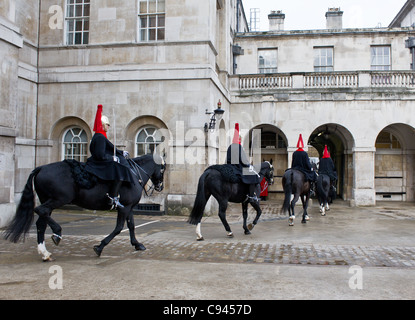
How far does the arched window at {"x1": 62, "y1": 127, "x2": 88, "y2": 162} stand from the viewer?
49.0ft

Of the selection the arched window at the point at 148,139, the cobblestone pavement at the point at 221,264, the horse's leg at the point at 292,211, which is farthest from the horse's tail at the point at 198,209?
the arched window at the point at 148,139

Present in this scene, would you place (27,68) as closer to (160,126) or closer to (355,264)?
(160,126)

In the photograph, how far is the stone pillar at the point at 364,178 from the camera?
18.0 meters

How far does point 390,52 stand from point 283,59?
5889 millimetres

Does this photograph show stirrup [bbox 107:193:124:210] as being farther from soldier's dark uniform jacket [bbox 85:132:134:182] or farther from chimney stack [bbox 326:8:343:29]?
chimney stack [bbox 326:8:343:29]

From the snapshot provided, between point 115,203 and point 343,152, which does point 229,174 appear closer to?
point 115,203

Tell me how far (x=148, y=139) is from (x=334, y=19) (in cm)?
1595

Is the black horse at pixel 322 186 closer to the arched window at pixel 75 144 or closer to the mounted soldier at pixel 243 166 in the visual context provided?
the mounted soldier at pixel 243 166

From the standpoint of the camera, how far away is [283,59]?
21.4m

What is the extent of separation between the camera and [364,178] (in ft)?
59.4

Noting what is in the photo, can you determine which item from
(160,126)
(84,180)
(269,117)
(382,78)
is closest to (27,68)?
(160,126)

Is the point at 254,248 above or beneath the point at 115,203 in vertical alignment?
beneath

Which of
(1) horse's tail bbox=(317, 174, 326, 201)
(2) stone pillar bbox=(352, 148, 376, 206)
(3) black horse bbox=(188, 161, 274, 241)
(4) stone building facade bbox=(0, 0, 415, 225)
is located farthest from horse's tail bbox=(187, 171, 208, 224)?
(2) stone pillar bbox=(352, 148, 376, 206)

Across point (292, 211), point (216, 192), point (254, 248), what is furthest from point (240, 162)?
point (292, 211)
